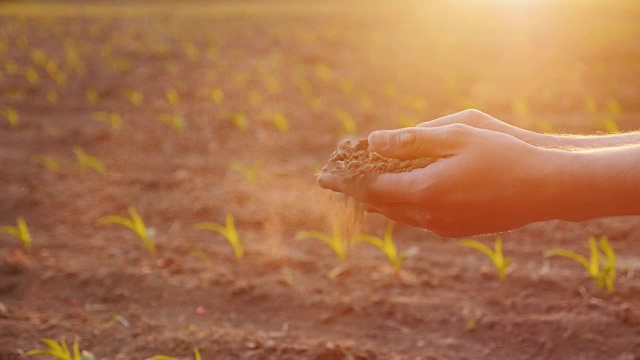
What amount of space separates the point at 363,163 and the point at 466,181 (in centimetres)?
37

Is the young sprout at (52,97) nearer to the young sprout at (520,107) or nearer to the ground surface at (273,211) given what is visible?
the ground surface at (273,211)

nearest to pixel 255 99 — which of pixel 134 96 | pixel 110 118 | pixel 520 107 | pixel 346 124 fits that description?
pixel 134 96

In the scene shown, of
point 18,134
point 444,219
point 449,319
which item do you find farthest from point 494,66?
point 444,219

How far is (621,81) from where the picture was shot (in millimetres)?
7340

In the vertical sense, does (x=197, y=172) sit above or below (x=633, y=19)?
below

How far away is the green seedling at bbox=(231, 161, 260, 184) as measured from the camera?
15.3 feet

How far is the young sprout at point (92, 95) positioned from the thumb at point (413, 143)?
18.6 feet

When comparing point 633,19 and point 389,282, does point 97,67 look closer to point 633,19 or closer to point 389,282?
point 389,282

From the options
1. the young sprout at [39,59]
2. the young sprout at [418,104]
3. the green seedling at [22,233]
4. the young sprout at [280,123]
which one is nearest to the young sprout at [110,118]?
the young sprout at [280,123]

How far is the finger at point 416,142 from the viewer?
6.36 ft

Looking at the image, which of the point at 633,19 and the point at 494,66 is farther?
the point at 633,19

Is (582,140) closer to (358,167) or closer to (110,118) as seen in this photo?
(358,167)

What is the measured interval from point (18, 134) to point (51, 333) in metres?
3.81

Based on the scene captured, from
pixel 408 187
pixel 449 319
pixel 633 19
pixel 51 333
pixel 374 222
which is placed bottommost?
pixel 51 333
